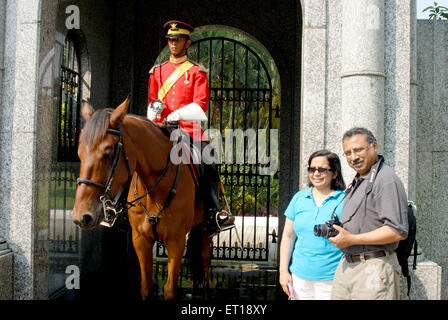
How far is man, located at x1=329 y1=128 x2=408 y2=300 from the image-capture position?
9.37ft

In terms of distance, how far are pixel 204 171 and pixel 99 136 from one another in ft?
6.06

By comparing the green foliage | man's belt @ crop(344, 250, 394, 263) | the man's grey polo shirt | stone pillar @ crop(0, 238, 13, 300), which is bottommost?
stone pillar @ crop(0, 238, 13, 300)

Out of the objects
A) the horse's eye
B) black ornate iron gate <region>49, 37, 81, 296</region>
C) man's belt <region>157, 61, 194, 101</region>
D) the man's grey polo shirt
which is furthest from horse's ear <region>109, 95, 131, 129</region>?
black ornate iron gate <region>49, 37, 81, 296</region>

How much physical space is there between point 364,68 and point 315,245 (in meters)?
2.21

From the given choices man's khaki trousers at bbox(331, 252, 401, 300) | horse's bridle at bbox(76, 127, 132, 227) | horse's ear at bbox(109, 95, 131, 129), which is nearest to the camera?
man's khaki trousers at bbox(331, 252, 401, 300)

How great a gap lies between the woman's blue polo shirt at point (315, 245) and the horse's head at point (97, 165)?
1.46m

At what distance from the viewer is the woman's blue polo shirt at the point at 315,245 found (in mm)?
3299

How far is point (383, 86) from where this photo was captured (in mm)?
4738

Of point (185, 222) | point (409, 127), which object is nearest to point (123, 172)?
point (185, 222)

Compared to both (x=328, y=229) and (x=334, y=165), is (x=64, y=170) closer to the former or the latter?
(x=334, y=165)

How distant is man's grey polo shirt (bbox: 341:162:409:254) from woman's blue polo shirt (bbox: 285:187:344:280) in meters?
0.19

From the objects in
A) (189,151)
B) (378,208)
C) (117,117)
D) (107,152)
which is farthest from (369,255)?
(189,151)

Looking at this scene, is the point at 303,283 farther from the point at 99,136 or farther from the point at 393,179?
the point at 99,136

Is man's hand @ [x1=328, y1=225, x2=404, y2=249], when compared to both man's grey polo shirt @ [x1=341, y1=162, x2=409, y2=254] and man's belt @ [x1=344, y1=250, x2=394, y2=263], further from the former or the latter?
man's belt @ [x1=344, y1=250, x2=394, y2=263]
